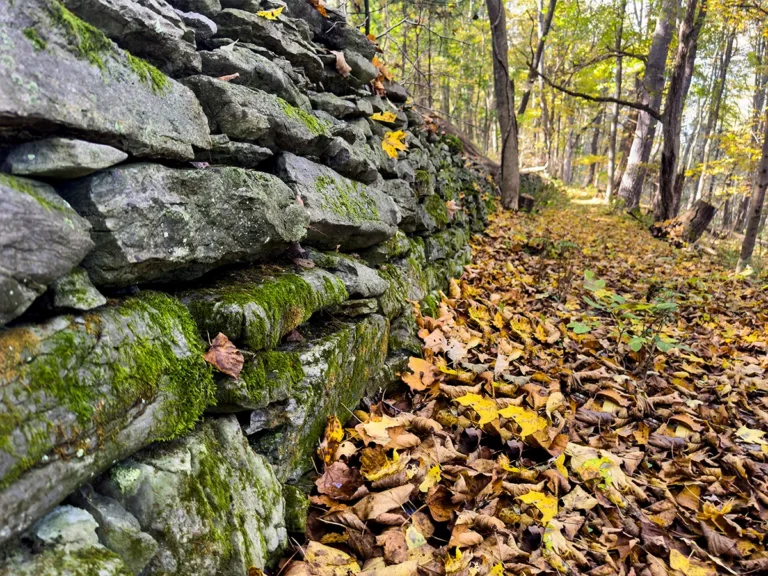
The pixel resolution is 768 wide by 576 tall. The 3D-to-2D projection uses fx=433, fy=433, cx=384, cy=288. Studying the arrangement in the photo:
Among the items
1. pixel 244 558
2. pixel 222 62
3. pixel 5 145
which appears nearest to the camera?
pixel 5 145

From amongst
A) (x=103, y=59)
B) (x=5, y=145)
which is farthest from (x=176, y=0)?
(x=5, y=145)

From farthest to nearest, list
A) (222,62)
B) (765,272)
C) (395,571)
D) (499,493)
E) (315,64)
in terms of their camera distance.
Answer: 1. (765,272)
2. (315,64)
3. (222,62)
4. (499,493)
5. (395,571)

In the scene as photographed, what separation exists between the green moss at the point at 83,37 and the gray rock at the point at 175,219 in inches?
Result: 17.8

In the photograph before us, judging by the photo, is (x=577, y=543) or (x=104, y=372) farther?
(x=577, y=543)

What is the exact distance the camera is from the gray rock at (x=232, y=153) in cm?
253

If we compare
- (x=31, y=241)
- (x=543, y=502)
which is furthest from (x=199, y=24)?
(x=543, y=502)

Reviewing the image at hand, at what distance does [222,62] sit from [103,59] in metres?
1.20

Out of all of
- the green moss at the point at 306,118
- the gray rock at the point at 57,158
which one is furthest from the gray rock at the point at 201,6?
the gray rock at the point at 57,158

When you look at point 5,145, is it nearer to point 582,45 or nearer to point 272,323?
point 272,323

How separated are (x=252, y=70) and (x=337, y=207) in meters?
1.15

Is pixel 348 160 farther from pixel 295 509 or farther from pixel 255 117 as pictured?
pixel 295 509

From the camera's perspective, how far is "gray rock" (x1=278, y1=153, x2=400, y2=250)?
10.3ft

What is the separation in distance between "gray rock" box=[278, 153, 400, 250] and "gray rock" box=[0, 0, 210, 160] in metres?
0.95

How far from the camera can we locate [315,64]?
14.0 ft
